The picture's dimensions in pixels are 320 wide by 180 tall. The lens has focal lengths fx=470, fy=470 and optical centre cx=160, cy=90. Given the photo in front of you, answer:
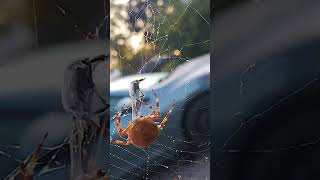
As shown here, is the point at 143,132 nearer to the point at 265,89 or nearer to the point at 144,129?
the point at 144,129

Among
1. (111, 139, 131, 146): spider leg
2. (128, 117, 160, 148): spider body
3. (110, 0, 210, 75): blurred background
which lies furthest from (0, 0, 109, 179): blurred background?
(128, 117, 160, 148): spider body

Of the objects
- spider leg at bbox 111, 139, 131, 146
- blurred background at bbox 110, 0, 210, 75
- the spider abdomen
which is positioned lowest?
Result: spider leg at bbox 111, 139, 131, 146

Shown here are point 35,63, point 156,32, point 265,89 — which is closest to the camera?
point 35,63

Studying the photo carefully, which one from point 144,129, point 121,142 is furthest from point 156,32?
point 121,142

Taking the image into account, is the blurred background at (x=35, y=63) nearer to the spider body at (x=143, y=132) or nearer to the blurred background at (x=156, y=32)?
the blurred background at (x=156, y=32)

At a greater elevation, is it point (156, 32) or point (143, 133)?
point (156, 32)

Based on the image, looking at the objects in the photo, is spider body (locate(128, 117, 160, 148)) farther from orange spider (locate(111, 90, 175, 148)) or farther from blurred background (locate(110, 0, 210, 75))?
blurred background (locate(110, 0, 210, 75))
